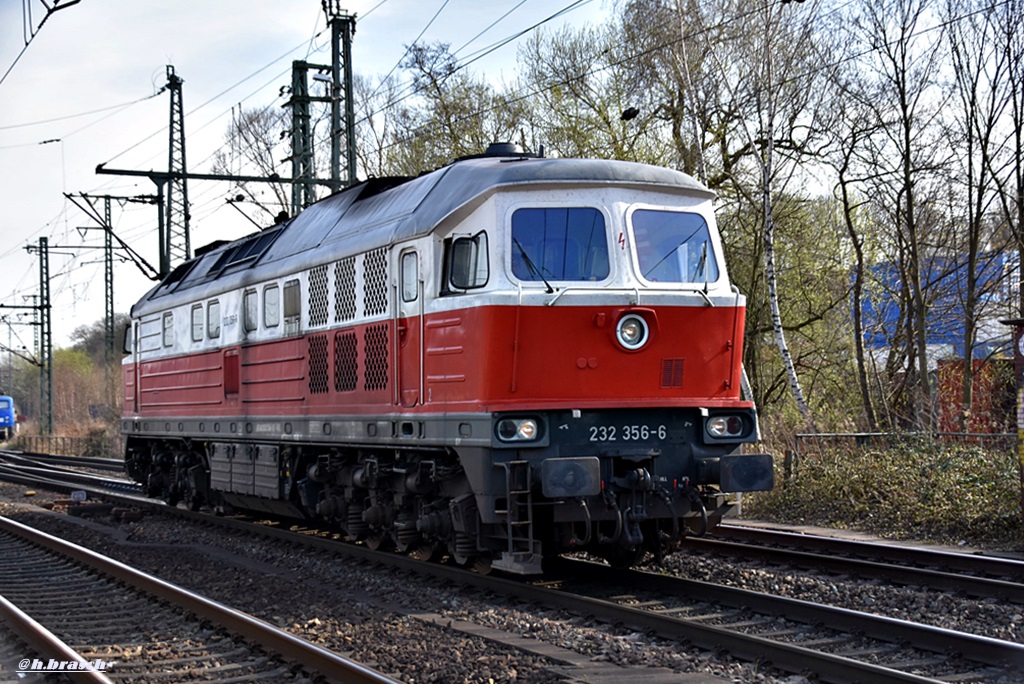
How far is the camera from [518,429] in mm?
9203

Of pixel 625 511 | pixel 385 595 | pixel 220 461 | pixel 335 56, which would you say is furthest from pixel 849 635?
pixel 335 56

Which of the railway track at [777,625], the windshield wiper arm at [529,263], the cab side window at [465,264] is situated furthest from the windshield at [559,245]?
the railway track at [777,625]

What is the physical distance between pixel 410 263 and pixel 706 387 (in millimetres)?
2920

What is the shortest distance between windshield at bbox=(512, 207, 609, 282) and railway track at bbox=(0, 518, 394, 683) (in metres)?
3.64

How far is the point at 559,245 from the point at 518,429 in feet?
5.35

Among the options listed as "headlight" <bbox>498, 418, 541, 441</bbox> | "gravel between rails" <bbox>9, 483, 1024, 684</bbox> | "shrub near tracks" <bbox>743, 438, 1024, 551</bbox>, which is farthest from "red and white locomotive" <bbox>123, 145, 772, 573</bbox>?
"shrub near tracks" <bbox>743, 438, 1024, 551</bbox>

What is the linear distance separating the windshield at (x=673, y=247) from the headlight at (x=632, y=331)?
1.33ft

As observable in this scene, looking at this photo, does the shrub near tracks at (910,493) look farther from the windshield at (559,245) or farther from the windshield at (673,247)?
the windshield at (559,245)

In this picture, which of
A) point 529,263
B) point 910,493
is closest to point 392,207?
point 529,263

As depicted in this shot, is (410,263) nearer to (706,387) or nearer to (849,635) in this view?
(706,387)

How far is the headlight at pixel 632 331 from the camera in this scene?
9.53 meters

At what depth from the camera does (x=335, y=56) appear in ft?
89.0

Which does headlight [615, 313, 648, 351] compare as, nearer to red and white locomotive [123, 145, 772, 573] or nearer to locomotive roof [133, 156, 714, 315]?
red and white locomotive [123, 145, 772, 573]

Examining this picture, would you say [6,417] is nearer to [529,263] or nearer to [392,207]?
[392,207]
